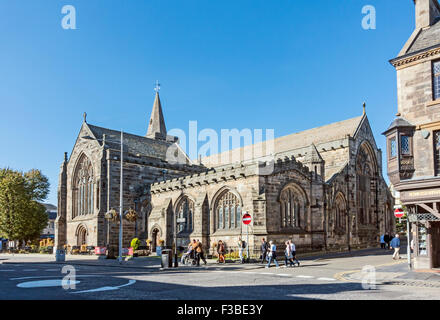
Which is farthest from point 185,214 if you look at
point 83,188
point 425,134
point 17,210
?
point 17,210

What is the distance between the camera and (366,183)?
143 feet

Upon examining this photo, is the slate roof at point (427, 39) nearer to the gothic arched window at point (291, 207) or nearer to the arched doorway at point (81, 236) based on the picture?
the gothic arched window at point (291, 207)

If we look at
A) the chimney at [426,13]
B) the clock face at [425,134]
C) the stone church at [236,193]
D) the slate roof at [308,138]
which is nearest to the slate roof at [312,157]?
the stone church at [236,193]

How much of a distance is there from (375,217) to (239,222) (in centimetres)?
2005

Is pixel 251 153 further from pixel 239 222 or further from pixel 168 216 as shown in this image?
pixel 239 222

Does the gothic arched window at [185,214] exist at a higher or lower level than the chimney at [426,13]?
lower

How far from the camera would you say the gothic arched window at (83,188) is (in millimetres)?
43372

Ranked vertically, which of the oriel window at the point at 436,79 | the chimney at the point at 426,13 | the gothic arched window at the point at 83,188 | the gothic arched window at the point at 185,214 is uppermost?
the chimney at the point at 426,13

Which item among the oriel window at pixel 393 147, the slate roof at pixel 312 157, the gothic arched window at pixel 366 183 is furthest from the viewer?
the gothic arched window at pixel 366 183

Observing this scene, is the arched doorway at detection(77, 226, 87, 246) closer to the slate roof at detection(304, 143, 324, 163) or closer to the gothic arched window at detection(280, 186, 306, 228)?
the gothic arched window at detection(280, 186, 306, 228)

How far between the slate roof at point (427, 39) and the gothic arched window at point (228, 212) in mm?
16352

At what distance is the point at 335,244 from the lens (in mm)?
35281

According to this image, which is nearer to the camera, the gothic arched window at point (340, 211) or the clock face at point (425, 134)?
the clock face at point (425, 134)
